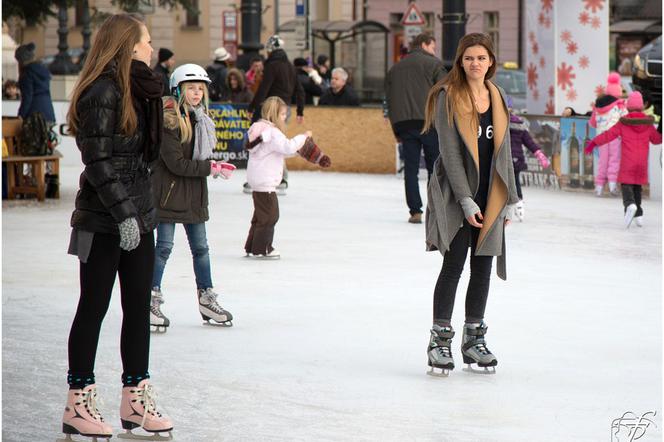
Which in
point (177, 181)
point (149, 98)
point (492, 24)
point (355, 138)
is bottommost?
point (355, 138)

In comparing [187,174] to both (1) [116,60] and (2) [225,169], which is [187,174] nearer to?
(2) [225,169]

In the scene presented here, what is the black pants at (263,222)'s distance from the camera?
11391 mm

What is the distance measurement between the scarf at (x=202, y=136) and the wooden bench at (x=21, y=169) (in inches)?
335

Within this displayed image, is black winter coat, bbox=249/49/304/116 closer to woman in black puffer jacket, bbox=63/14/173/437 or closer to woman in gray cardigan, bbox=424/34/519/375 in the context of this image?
woman in gray cardigan, bbox=424/34/519/375

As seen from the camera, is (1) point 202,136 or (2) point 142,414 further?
(1) point 202,136

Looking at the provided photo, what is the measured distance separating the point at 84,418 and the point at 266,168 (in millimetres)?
5909

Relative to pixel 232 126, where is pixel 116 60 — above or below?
above

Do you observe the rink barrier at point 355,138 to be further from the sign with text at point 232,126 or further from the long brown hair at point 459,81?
the long brown hair at point 459,81

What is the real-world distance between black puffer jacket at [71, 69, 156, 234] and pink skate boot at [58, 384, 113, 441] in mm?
596

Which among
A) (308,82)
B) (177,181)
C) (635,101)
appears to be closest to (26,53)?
(308,82)

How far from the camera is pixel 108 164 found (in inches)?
219

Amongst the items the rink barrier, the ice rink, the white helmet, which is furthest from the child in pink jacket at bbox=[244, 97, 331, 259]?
the rink barrier

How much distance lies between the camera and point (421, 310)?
29.6ft

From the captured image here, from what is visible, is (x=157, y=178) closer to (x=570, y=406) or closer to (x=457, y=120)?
(x=457, y=120)
